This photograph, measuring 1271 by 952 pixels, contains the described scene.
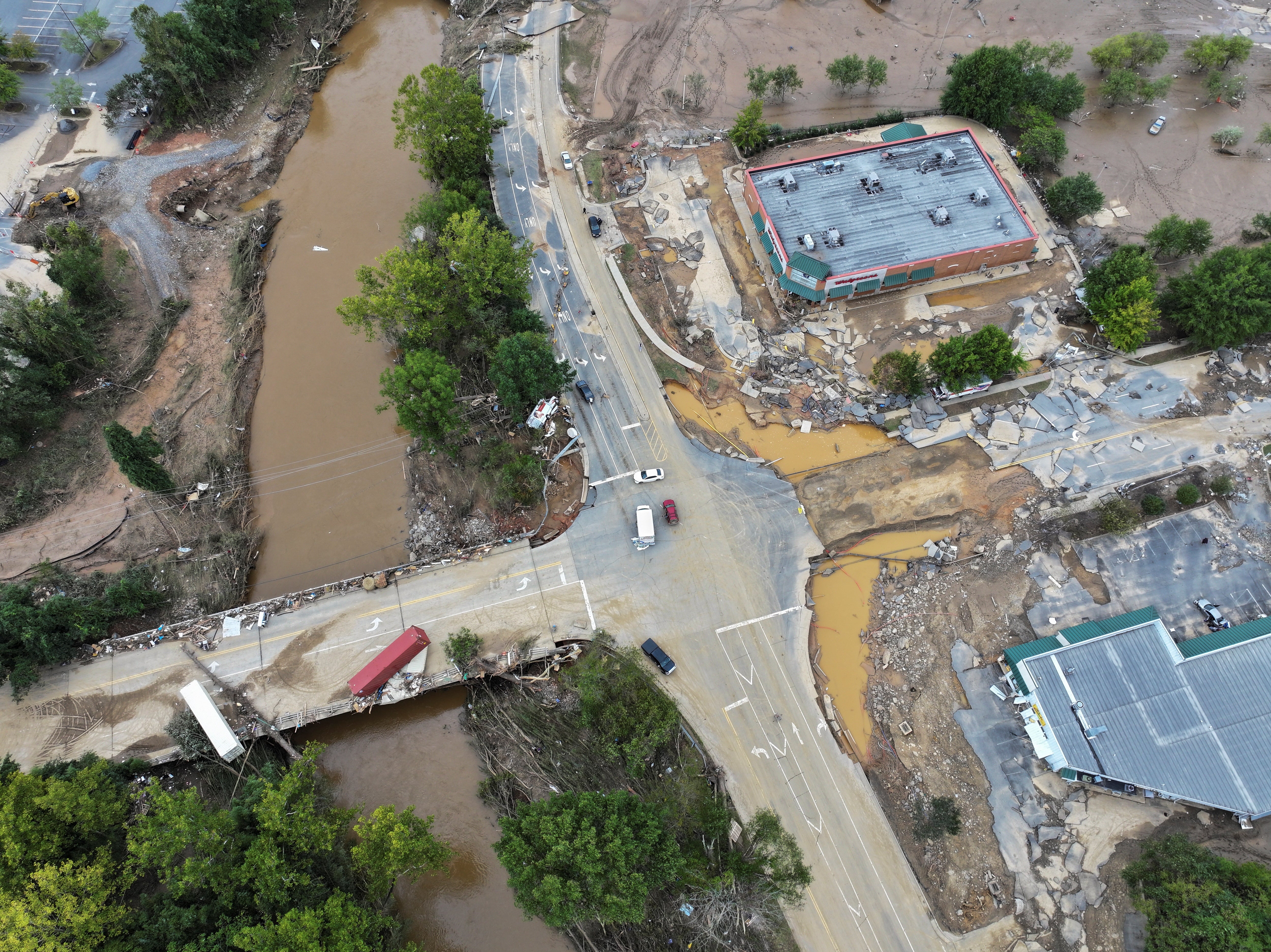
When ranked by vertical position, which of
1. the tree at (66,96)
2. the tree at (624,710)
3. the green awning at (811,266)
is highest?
the tree at (66,96)

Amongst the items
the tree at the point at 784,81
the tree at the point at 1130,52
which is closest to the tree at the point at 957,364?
the tree at the point at 784,81

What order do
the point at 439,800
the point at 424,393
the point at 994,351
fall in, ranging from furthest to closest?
1. the point at 994,351
2. the point at 424,393
3. the point at 439,800

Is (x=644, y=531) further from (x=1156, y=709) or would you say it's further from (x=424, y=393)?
(x=1156, y=709)

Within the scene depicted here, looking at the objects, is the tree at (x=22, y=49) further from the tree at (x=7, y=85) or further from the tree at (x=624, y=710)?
the tree at (x=624, y=710)


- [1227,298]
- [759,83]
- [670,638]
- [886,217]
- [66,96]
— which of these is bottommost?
[670,638]

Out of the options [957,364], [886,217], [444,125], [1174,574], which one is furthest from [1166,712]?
[444,125]

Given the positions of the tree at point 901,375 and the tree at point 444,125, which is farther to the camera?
the tree at point 444,125

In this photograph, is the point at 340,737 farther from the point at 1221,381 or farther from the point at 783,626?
the point at 1221,381
